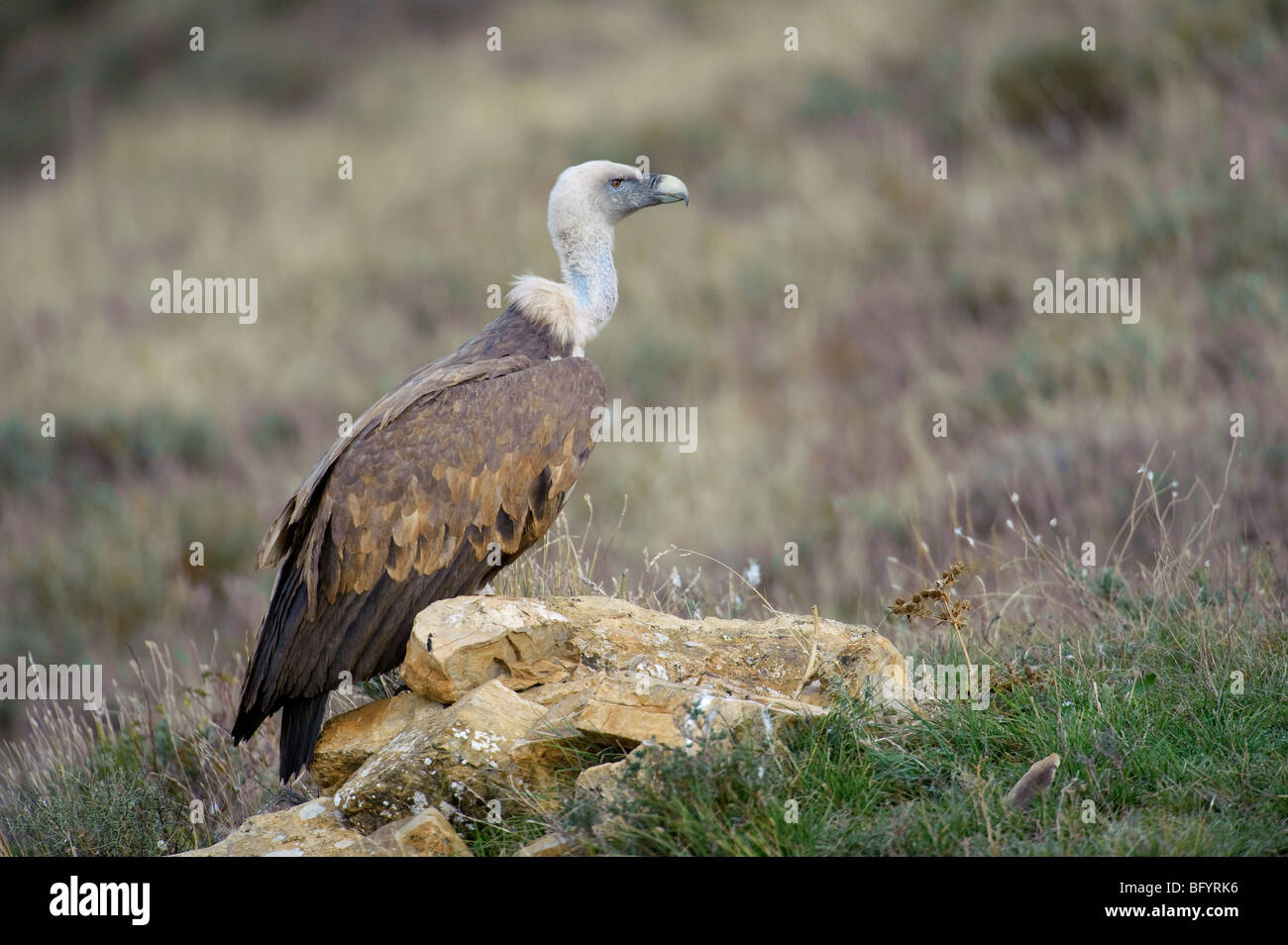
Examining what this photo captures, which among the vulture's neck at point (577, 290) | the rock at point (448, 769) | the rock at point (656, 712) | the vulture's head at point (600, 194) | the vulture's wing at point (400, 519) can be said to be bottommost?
the rock at point (448, 769)

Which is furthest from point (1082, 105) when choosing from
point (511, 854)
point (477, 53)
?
point (511, 854)

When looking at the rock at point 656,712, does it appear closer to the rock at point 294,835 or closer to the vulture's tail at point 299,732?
the rock at point 294,835

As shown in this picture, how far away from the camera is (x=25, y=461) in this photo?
15430mm

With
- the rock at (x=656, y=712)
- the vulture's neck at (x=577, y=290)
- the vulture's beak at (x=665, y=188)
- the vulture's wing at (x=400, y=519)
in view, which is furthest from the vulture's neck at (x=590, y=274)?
the rock at (x=656, y=712)

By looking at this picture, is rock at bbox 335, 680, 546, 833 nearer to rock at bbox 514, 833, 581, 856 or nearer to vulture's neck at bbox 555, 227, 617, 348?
rock at bbox 514, 833, 581, 856

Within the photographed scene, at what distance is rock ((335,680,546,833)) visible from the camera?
454cm

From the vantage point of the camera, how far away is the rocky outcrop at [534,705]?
4.47 metres

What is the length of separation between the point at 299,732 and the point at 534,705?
4.09ft

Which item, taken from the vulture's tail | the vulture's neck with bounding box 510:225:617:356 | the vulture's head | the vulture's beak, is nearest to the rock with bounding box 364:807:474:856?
the vulture's tail

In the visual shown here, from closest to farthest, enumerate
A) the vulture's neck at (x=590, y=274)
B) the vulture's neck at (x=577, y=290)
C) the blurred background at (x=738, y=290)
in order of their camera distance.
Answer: the vulture's neck at (x=577, y=290) < the vulture's neck at (x=590, y=274) < the blurred background at (x=738, y=290)

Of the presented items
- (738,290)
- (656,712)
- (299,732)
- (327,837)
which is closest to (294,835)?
(327,837)

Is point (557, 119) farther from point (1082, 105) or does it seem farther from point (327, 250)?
point (1082, 105)

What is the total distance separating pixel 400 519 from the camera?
5.68m

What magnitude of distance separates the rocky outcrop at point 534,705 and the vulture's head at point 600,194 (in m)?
2.27
